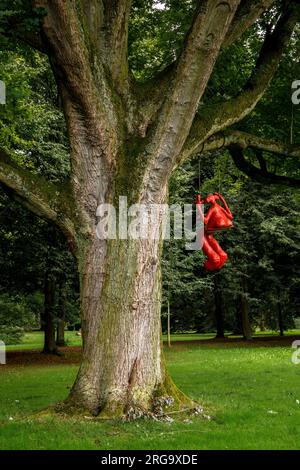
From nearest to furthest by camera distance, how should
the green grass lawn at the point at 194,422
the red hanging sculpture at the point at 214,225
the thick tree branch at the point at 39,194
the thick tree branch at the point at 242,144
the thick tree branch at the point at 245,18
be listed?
1. the green grass lawn at the point at 194,422
2. the thick tree branch at the point at 39,194
3. the red hanging sculpture at the point at 214,225
4. the thick tree branch at the point at 245,18
5. the thick tree branch at the point at 242,144

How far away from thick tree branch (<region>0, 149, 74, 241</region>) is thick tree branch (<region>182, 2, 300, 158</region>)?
2132 millimetres

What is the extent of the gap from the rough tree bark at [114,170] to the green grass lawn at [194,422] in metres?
0.61

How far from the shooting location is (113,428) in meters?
7.46

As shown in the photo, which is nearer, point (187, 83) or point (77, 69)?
point (77, 69)

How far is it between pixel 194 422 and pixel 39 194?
Result: 12.8 feet

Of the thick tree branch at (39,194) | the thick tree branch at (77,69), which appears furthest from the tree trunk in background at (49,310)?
the thick tree branch at (77,69)

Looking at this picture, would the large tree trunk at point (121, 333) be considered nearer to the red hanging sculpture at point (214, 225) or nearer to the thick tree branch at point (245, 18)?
the red hanging sculpture at point (214, 225)

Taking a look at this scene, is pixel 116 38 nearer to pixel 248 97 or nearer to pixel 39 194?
pixel 248 97

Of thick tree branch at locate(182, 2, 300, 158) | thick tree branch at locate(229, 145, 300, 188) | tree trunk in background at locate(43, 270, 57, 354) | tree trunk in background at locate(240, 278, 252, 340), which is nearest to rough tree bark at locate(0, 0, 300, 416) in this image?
thick tree branch at locate(182, 2, 300, 158)

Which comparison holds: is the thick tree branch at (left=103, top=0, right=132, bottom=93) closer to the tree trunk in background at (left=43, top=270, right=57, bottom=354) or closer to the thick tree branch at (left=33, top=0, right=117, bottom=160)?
the thick tree branch at (left=33, top=0, right=117, bottom=160)

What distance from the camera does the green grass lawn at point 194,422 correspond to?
687 cm

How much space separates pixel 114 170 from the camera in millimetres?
8734

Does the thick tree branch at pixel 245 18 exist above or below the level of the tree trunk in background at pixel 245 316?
above

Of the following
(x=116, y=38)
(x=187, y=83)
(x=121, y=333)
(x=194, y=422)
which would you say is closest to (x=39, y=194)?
(x=121, y=333)
